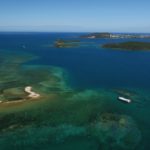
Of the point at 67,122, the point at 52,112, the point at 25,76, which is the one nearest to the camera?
the point at 67,122

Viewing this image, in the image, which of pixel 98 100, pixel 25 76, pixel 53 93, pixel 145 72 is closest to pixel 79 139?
pixel 98 100

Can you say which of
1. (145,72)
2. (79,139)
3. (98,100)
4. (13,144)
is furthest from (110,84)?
(13,144)

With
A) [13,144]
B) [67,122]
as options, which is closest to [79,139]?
[67,122]

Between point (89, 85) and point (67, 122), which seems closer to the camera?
point (67, 122)

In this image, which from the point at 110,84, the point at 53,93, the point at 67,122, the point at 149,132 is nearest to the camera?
the point at 149,132

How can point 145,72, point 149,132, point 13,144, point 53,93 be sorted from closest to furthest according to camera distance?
point 13,144
point 149,132
point 53,93
point 145,72

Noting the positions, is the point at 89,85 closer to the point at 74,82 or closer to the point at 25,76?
the point at 74,82

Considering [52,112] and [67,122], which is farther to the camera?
[52,112]

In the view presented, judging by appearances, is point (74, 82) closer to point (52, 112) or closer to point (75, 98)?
point (75, 98)

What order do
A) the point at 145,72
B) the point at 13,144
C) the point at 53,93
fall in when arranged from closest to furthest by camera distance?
1. the point at 13,144
2. the point at 53,93
3. the point at 145,72
